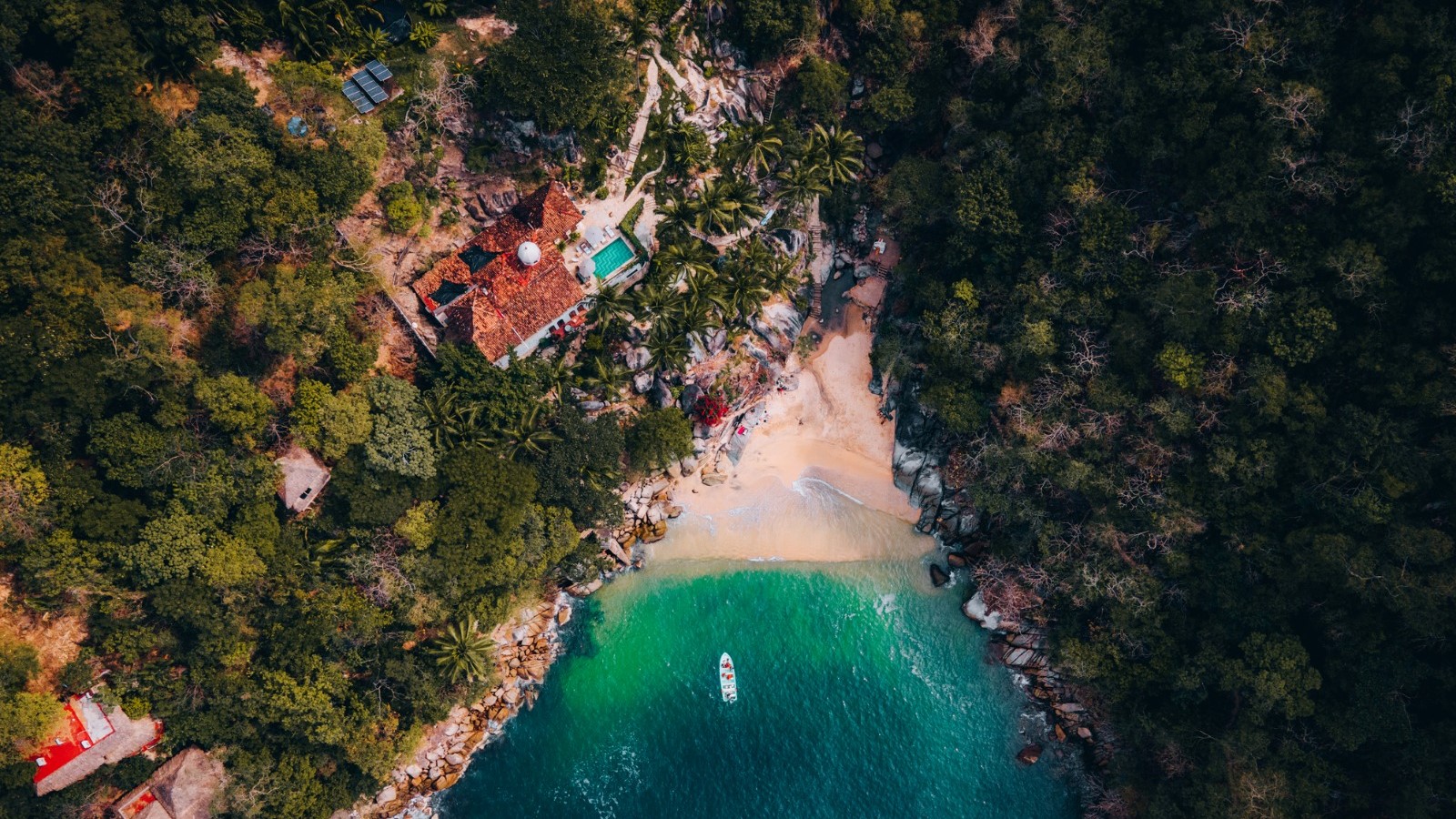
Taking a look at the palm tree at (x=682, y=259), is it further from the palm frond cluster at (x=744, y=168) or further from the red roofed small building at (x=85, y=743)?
the red roofed small building at (x=85, y=743)

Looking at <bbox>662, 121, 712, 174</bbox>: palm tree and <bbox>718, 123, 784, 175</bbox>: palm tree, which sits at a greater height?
<bbox>662, 121, 712, 174</bbox>: palm tree

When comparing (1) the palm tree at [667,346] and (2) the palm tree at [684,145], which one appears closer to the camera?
(2) the palm tree at [684,145]

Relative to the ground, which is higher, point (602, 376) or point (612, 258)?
point (612, 258)

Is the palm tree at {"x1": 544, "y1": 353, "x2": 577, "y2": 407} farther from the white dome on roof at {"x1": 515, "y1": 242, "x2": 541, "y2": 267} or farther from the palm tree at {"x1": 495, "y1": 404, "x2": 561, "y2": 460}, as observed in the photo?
the white dome on roof at {"x1": 515, "y1": 242, "x2": 541, "y2": 267}

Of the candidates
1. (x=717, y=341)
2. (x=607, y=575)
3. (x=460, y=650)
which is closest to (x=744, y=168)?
(x=717, y=341)

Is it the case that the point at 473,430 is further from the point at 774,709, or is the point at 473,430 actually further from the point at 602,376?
the point at 774,709

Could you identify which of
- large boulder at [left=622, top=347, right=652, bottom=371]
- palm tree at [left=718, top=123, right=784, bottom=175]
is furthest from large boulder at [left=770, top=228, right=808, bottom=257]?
large boulder at [left=622, top=347, right=652, bottom=371]

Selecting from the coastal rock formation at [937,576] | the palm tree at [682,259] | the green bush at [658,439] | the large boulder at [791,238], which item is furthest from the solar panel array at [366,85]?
the coastal rock formation at [937,576]
